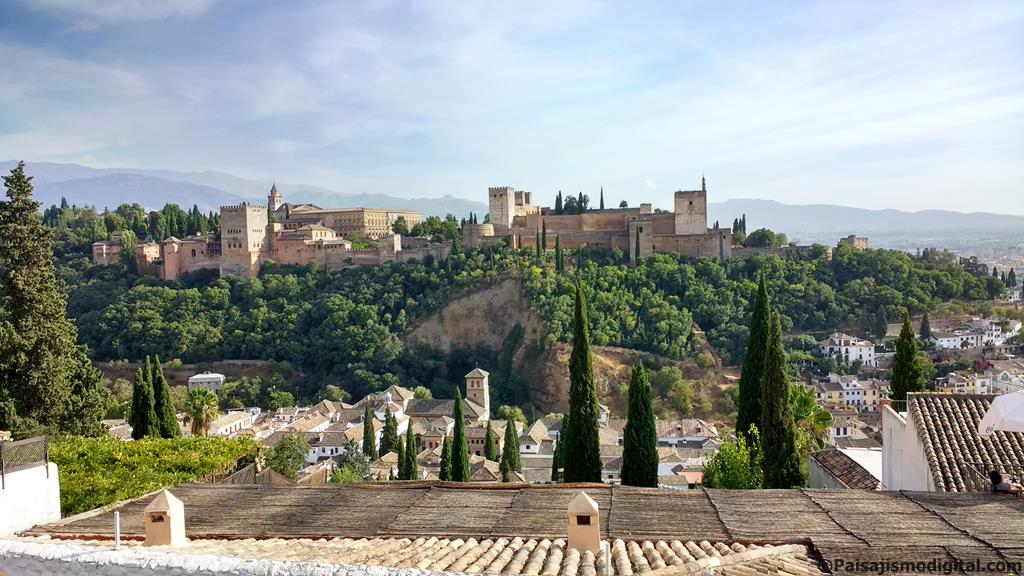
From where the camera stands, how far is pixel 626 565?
6.18 metres

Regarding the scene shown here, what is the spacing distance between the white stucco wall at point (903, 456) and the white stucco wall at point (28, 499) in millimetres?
10215

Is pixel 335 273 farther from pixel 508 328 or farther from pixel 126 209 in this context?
pixel 126 209

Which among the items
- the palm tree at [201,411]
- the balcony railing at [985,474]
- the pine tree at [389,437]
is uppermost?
the balcony railing at [985,474]

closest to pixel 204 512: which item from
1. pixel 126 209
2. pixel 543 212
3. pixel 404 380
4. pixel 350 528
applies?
pixel 350 528

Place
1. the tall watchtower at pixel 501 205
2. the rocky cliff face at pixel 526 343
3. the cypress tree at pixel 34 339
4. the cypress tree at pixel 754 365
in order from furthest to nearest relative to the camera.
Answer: the tall watchtower at pixel 501 205
the rocky cliff face at pixel 526 343
the cypress tree at pixel 754 365
the cypress tree at pixel 34 339

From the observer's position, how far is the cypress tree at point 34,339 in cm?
1636

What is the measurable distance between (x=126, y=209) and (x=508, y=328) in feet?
179

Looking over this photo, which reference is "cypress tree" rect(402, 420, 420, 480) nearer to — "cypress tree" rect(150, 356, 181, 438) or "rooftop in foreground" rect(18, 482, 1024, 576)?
"cypress tree" rect(150, 356, 181, 438)

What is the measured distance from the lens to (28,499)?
841 cm

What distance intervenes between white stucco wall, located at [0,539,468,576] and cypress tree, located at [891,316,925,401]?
14281 millimetres

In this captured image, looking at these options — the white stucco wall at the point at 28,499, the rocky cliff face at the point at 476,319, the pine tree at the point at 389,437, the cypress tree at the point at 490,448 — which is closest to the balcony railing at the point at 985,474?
the white stucco wall at the point at 28,499

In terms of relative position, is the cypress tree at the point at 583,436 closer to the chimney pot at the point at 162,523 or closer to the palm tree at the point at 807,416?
the palm tree at the point at 807,416

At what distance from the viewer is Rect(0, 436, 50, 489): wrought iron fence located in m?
8.13

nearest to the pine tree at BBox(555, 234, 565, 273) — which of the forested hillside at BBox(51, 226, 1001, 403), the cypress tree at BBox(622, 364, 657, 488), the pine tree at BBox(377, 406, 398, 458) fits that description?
the forested hillside at BBox(51, 226, 1001, 403)
